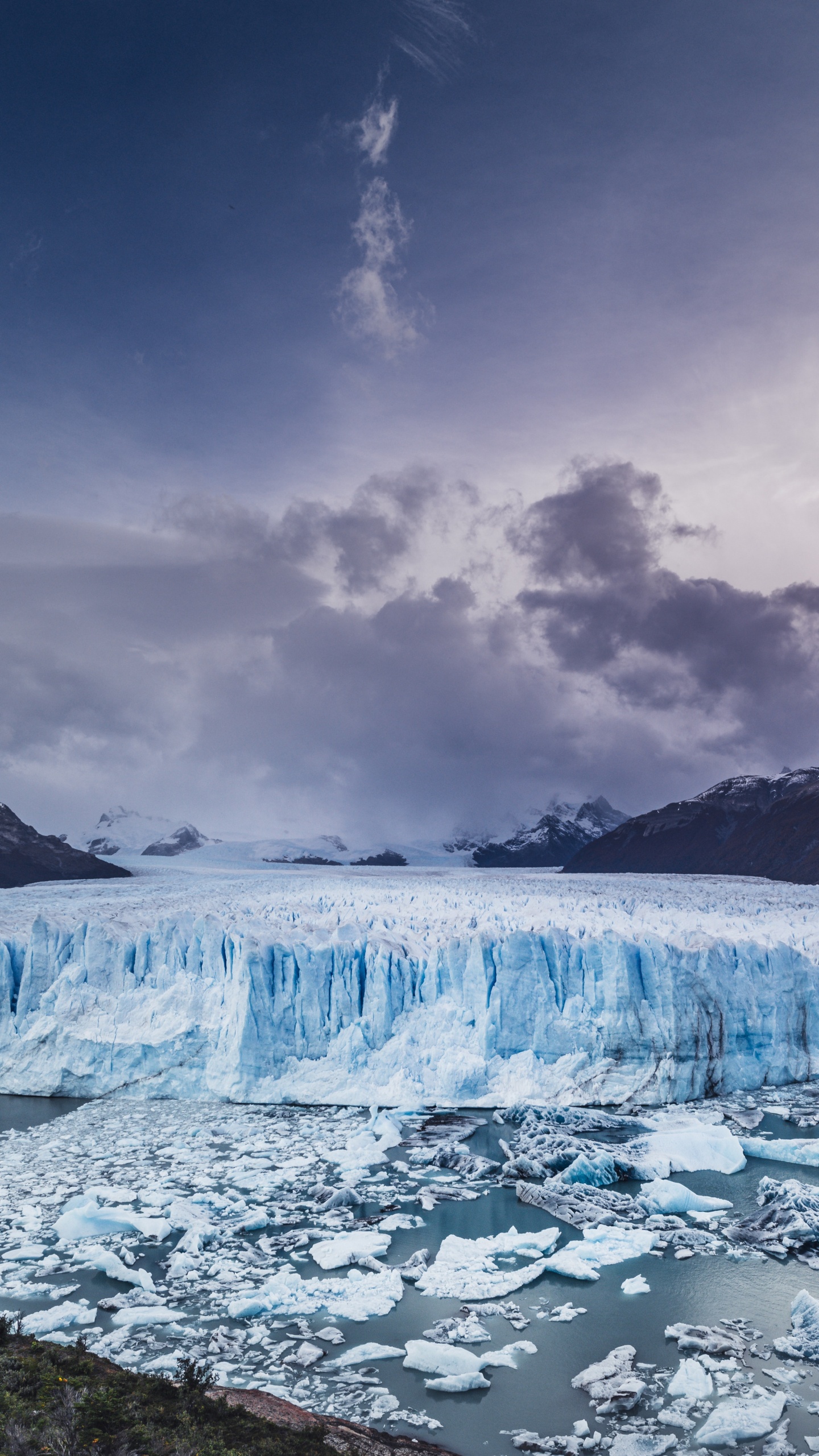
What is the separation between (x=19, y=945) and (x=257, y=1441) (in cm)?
1516

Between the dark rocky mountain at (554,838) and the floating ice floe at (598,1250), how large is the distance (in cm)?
6146

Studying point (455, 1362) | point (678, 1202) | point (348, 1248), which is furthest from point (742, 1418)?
point (348, 1248)

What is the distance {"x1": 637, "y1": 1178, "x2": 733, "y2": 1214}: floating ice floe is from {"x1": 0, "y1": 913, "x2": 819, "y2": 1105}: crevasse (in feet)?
15.3

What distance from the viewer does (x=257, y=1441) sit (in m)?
6.77

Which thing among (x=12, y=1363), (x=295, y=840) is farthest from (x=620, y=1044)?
(x=295, y=840)

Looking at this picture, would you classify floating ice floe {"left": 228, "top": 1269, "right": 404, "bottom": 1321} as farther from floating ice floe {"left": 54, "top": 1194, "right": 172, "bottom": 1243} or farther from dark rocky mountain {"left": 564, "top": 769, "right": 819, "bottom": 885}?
dark rocky mountain {"left": 564, "top": 769, "right": 819, "bottom": 885}

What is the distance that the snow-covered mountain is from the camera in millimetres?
70125

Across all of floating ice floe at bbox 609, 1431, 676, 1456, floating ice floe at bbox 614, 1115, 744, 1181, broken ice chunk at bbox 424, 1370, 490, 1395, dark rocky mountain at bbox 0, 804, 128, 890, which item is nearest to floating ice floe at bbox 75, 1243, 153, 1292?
broken ice chunk at bbox 424, 1370, 490, 1395

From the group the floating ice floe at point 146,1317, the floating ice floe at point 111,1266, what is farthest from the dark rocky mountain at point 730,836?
the floating ice floe at point 146,1317

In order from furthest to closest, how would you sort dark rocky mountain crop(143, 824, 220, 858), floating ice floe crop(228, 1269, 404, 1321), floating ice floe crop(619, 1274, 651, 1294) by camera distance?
dark rocky mountain crop(143, 824, 220, 858), floating ice floe crop(619, 1274, 651, 1294), floating ice floe crop(228, 1269, 404, 1321)

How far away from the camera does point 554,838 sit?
80.8 m

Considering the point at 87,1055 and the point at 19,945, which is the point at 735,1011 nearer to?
the point at 87,1055

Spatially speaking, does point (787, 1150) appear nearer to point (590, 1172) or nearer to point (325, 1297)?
point (590, 1172)

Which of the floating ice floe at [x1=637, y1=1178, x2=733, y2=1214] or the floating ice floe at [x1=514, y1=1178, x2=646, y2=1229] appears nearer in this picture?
the floating ice floe at [x1=514, y1=1178, x2=646, y2=1229]
